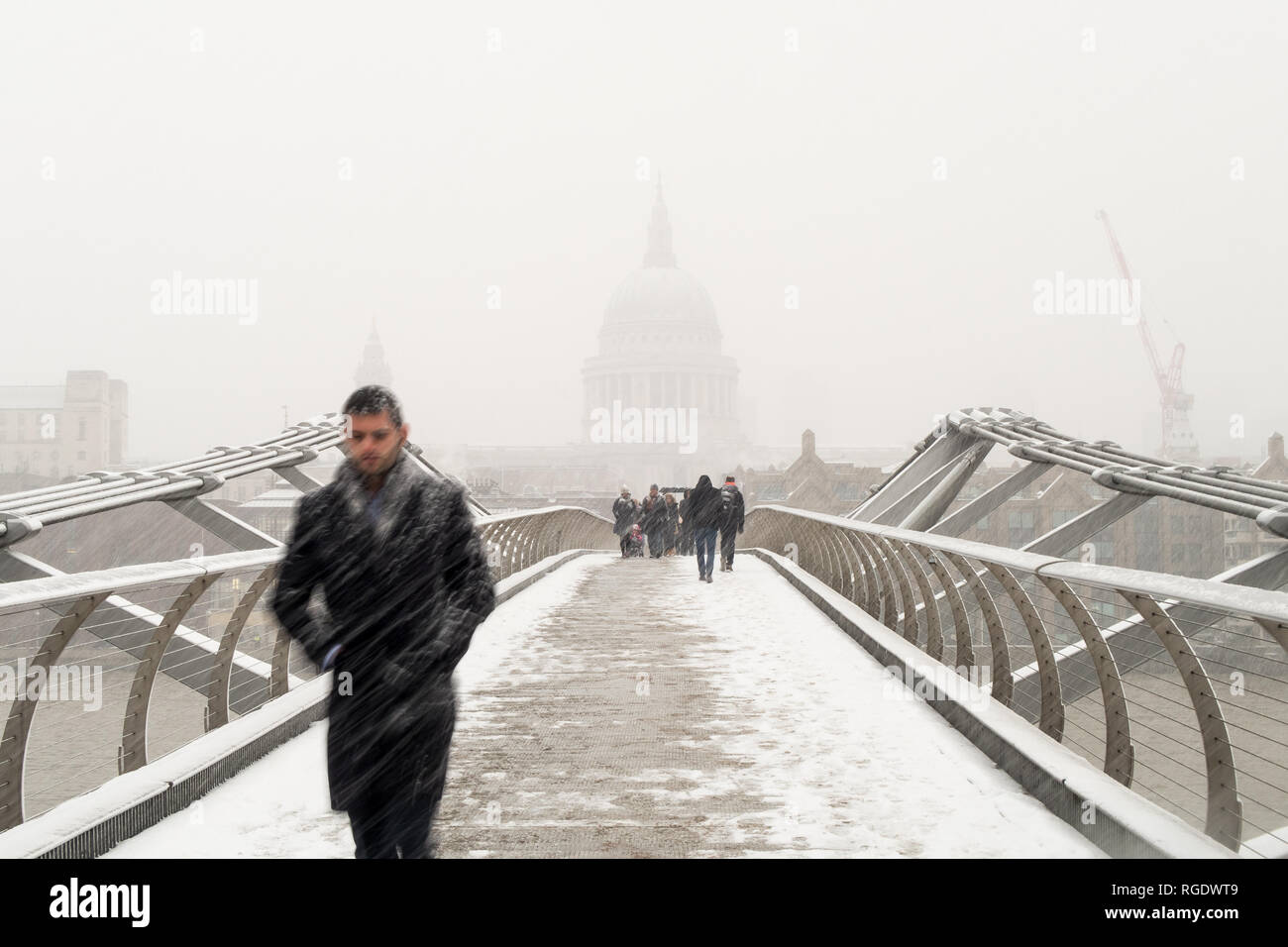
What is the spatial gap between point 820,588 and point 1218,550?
85.7 m

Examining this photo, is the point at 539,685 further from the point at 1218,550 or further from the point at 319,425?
the point at 1218,550

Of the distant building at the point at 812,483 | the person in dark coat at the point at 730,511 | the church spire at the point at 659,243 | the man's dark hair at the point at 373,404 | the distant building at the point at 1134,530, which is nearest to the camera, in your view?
the man's dark hair at the point at 373,404

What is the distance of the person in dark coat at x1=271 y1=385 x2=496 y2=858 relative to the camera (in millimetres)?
3354

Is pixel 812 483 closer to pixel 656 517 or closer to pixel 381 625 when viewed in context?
pixel 656 517

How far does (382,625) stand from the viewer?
3367 millimetres

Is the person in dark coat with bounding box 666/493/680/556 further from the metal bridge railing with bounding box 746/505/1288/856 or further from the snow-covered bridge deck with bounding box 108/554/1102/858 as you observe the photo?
the snow-covered bridge deck with bounding box 108/554/1102/858

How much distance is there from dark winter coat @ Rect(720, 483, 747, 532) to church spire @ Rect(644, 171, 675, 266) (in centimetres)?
17455

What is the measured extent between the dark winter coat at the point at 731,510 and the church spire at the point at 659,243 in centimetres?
17455

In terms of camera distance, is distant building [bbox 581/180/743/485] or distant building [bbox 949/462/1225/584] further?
distant building [bbox 581/180/743/485]

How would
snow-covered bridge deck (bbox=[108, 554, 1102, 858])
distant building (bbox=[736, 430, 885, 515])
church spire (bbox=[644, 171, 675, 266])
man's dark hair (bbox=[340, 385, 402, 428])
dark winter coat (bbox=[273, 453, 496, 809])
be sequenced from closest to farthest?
1. dark winter coat (bbox=[273, 453, 496, 809])
2. man's dark hair (bbox=[340, 385, 402, 428])
3. snow-covered bridge deck (bbox=[108, 554, 1102, 858])
4. distant building (bbox=[736, 430, 885, 515])
5. church spire (bbox=[644, 171, 675, 266])

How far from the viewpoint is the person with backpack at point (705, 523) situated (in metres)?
18.4

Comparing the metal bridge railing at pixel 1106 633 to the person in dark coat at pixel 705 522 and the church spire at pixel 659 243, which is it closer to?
the person in dark coat at pixel 705 522

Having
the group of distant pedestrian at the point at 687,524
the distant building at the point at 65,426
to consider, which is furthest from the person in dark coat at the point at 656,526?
the distant building at the point at 65,426

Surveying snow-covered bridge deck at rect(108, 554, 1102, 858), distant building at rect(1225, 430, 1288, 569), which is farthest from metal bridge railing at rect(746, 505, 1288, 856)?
distant building at rect(1225, 430, 1288, 569)
